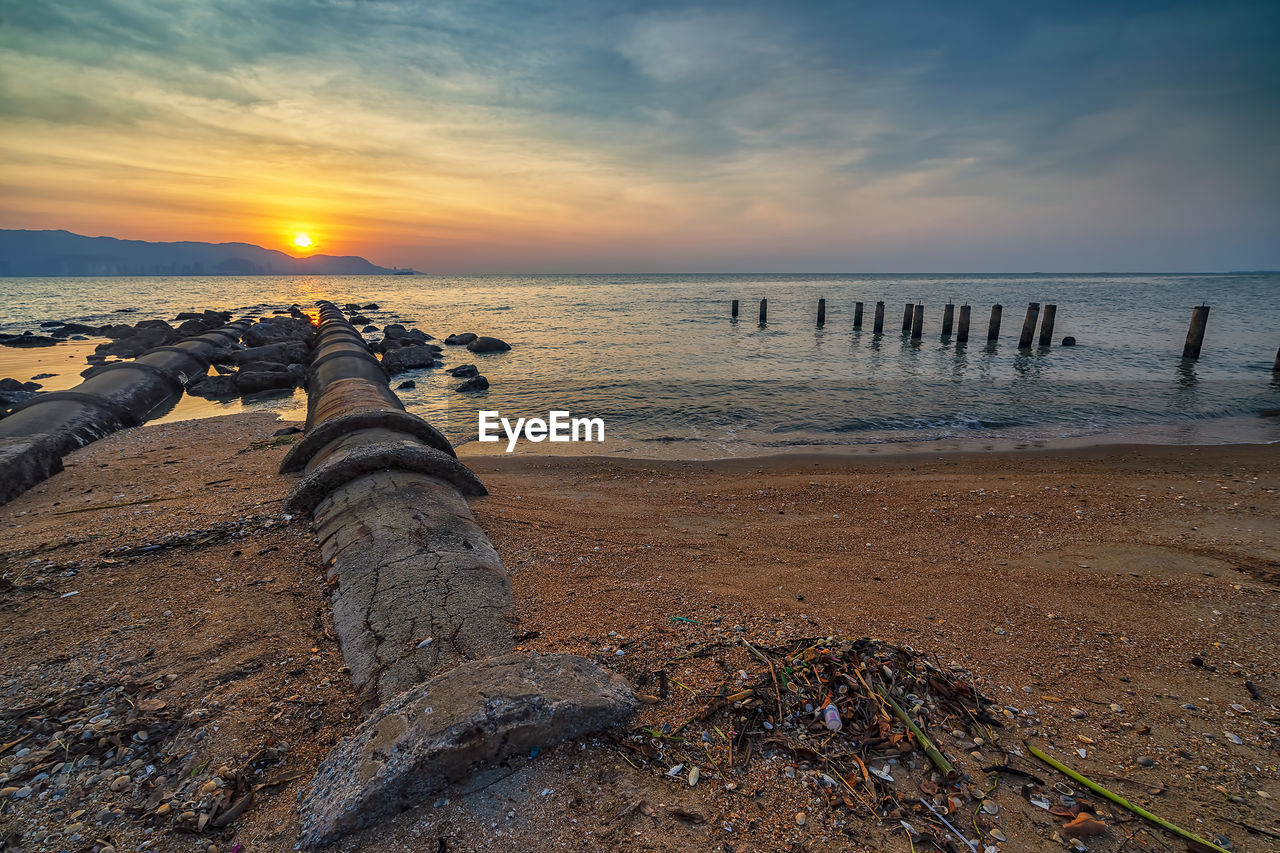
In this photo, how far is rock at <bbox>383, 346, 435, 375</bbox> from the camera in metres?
20.6

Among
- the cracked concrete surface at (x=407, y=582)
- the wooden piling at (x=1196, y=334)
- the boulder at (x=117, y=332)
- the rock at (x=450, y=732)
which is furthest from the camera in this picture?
the boulder at (x=117, y=332)

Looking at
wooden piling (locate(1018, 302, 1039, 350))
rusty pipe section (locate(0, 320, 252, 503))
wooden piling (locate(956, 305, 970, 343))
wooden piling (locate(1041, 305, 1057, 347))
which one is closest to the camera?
rusty pipe section (locate(0, 320, 252, 503))

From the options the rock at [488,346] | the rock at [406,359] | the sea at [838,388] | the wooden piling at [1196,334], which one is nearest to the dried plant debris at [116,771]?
the sea at [838,388]

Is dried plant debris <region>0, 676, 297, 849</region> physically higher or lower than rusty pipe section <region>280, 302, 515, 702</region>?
lower

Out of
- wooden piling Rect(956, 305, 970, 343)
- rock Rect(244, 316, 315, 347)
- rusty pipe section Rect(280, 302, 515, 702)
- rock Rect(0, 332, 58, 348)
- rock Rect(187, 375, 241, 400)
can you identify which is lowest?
rock Rect(187, 375, 241, 400)

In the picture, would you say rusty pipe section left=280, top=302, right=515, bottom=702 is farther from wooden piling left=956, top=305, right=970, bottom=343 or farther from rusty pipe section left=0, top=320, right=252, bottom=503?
wooden piling left=956, top=305, right=970, bottom=343

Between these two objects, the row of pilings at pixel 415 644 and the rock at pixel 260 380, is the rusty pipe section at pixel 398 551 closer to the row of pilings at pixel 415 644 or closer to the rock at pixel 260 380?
the row of pilings at pixel 415 644

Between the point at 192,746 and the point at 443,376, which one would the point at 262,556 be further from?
the point at 443,376

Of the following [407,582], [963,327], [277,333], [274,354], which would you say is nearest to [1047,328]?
[963,327]

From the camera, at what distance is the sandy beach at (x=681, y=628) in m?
2.60

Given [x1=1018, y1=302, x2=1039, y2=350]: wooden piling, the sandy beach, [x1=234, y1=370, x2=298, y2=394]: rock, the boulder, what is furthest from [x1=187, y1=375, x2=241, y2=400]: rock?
[x1=1018, y1=302, x2=1039, y2=350]: wooden piling

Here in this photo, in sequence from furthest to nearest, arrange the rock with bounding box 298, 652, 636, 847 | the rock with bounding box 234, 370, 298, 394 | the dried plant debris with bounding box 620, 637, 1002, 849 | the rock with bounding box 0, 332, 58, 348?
the rock with bounding box 0, 332, 58, 348, the rock with bounding box 234, 370, 298, 394, the dried plant debris with bounding box 620, 637, 1002, 849, the rock with bounding box 298, 652, 636, 847

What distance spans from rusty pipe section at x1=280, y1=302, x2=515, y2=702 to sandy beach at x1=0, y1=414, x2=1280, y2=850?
0.22 metres

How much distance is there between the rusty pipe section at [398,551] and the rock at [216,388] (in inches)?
461
